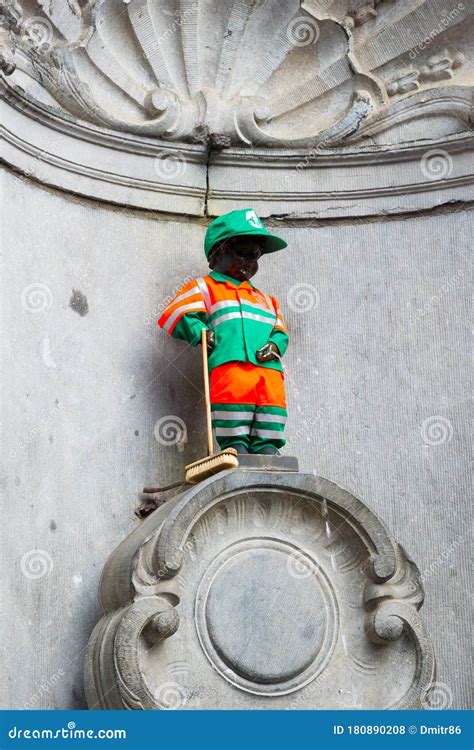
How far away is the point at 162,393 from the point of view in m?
5.21

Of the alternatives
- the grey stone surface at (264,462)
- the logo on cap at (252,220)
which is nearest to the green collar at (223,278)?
the logo on cap at (252,220)

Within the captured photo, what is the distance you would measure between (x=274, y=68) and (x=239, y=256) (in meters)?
1.08

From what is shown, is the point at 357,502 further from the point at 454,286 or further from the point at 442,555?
the point at 454,286

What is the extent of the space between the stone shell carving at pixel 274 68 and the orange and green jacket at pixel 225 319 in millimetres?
824

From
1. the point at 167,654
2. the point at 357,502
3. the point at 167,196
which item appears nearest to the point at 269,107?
the point at 167,196

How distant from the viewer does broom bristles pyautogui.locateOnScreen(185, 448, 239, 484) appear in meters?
4.54

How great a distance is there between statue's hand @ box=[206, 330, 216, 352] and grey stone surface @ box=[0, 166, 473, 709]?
0.37 m

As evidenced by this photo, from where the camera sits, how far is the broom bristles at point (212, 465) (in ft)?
14.9

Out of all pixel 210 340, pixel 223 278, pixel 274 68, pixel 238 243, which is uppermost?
pixel 274 68

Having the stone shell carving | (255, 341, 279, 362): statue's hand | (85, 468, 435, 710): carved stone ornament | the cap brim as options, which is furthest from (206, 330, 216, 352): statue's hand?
the stone shell carving

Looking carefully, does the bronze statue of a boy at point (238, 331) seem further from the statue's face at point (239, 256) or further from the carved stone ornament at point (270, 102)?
the carved stone ornament at point (270, 102)

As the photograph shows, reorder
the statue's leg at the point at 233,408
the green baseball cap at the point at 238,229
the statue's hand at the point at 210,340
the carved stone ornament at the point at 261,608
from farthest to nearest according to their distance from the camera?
the green baseball cap at the point at 238,229
the statue's hand at the point at 210,340
the statue's leg at the point at 233,408
the carved stone ornament at the point at 261,608

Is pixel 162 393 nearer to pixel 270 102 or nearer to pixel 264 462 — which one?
pixel 264 462

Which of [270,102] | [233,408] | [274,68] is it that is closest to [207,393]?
[233,408]
